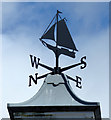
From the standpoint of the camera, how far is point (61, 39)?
12.9 meters

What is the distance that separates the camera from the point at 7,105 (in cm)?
1129

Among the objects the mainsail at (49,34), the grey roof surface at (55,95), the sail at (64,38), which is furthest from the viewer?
the mainsail at (49,34)

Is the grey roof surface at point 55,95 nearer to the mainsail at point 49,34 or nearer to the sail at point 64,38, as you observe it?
the sail at point 64,38

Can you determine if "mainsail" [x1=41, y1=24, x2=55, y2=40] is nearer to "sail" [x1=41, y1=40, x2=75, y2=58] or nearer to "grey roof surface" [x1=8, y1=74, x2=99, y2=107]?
"sail" [x1=41, y1=40, x2=75, y2=58]

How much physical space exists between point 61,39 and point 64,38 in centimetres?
15

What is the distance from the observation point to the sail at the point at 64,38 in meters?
12.9

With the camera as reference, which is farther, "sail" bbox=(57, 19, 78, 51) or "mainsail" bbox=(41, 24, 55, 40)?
"mainsail" bbox=(41, 24, 55, 40)

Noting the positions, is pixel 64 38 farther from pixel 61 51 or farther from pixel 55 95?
pixel 55 95

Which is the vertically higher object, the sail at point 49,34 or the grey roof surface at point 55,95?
the sail at point 49,34

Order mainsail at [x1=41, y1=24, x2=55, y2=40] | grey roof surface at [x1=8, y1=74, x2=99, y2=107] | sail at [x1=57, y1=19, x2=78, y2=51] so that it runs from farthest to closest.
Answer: mainsail at [x1=41, y1=24, x2=55, y2=40], sail at [x1=57, y1=19, x2=78, y2=51], grey roof surface at [x1=8, y1=74, x2=99, y2=107]

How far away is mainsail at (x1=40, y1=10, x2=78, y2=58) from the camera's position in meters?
12.9

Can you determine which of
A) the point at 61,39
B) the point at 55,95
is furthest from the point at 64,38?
the point at 55,95

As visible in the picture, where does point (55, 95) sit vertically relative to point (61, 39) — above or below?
below

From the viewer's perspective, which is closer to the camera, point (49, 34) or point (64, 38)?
point (64, 38)
